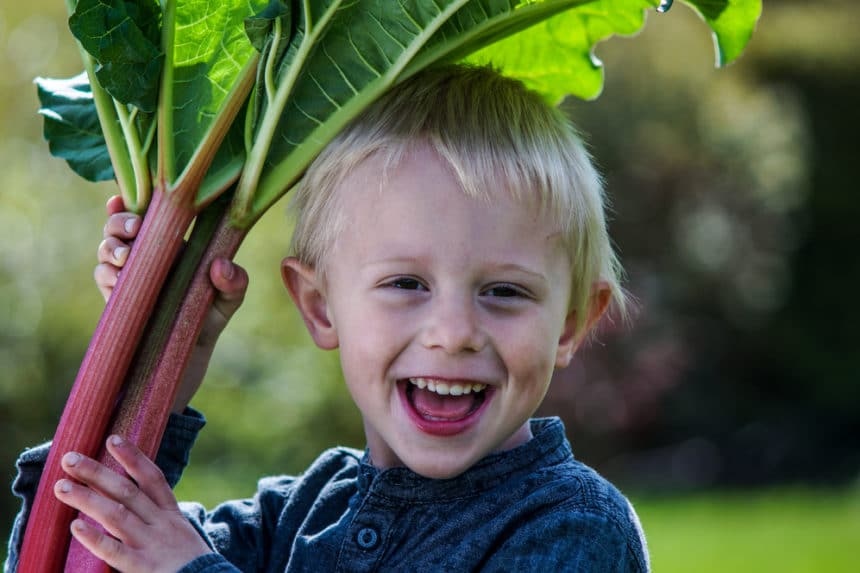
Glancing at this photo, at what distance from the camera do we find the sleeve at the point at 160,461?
2049mm

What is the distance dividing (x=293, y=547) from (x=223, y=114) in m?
0.82

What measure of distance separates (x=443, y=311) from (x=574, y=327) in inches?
15.5

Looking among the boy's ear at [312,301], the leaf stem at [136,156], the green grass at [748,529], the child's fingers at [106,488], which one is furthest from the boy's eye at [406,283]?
the green grass at [748,529]

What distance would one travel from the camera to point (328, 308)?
2.18 m

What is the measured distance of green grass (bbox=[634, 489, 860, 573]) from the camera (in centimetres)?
681

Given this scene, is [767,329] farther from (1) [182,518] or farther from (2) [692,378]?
(1) [182,518]

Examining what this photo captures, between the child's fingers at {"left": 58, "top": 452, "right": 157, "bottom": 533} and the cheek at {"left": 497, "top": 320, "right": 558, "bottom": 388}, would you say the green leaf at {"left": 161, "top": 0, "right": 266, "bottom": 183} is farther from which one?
the cheek at {"left": 497, "top": 320, "right": 558, "bottom": 388}

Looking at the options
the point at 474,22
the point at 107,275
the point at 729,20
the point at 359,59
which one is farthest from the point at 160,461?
the point at 729,20

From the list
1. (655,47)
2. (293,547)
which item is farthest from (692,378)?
(293,547)

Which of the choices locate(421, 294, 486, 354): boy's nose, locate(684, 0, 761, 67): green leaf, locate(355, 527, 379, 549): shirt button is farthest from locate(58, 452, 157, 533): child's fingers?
locate(684, 0, 761, 67): green leaf

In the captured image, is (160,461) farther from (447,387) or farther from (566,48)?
(566,48)

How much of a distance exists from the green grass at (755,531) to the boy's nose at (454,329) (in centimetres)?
504

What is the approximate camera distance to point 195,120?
193 centimetres

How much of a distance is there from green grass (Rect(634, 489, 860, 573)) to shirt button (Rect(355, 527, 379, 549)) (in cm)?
486
